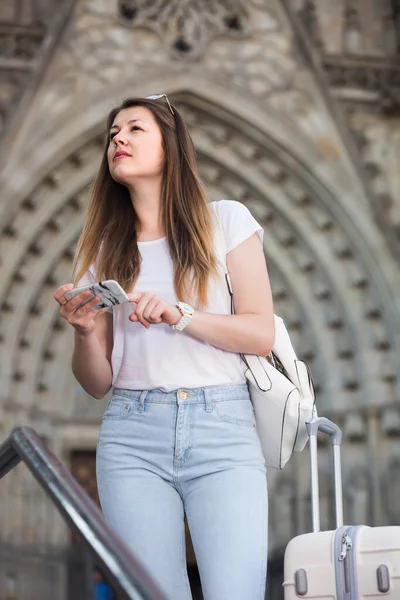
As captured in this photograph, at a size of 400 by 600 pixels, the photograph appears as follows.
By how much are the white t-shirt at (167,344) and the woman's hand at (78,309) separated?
90 mm

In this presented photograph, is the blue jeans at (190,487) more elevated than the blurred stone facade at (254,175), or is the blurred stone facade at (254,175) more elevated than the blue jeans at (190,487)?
the blurred stone facade at (254,175)

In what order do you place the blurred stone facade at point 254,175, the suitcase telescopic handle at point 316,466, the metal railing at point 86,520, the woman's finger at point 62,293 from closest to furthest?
the metal railing at point 86,520
the woman's finger at point 62,293
the suitcase telescopic handle at point 316,466
the blurred stone facade at point 254,175

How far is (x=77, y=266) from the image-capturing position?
2.09 metres

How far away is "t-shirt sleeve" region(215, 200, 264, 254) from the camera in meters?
2.01

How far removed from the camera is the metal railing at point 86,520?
118 cm

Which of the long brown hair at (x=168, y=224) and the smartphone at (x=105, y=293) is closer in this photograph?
the smartphone at (x=105, y=293)

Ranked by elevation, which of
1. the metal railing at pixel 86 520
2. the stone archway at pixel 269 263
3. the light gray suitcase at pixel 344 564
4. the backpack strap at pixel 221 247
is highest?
the stone archway at pixel 269 263

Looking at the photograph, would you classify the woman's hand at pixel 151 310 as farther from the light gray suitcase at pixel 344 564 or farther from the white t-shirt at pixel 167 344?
the light gray suitcase at pixel 344 564

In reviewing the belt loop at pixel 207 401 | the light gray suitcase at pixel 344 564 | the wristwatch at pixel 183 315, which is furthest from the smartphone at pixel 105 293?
the light gray suitcase at pixel 344 564

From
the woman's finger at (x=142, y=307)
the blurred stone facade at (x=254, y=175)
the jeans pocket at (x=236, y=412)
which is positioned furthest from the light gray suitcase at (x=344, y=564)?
the blurred stone facade at (x=254, y=175)

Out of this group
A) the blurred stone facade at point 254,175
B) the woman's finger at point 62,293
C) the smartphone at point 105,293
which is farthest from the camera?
the blurred stone facade at point 254,175

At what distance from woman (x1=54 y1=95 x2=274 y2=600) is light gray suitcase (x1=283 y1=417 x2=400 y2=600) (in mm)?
242

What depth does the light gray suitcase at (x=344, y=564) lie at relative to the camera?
201 centimetres

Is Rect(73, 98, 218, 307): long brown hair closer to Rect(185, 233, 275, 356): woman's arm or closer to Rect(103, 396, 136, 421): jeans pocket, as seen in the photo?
Rect(185, 233, 275, 356): woman's arm
